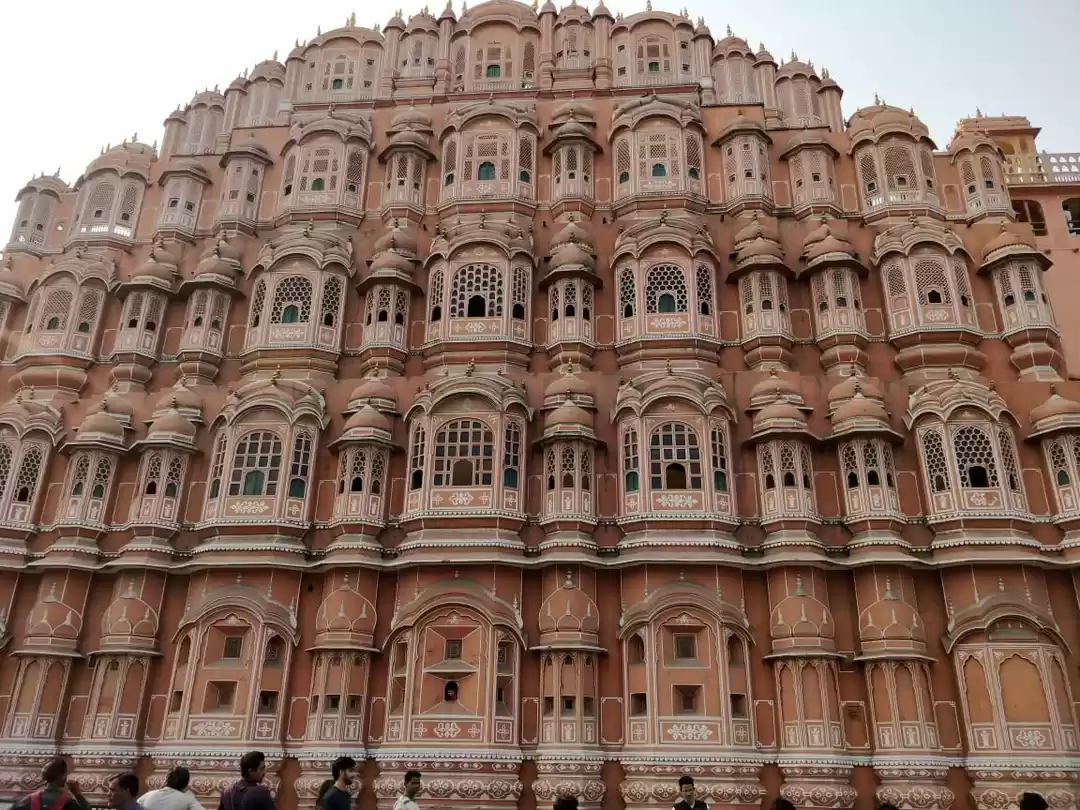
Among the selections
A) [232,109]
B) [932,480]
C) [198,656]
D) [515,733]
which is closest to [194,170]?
[232,109]

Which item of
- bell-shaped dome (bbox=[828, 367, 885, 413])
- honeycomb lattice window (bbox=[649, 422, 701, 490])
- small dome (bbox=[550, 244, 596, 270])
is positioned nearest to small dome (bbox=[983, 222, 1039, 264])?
bell-shaped dome (bbox=[828, 367, 885, 413])

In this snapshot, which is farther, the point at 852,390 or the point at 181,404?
the point at 181,404

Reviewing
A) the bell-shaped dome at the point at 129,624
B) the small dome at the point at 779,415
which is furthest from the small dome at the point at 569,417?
the bell-shaped dome at the point at 129,624

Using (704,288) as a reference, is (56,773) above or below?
below

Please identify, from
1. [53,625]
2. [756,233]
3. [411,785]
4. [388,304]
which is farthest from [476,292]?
[411,785]

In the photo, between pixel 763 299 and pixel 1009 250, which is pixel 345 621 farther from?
pixel 1009 250

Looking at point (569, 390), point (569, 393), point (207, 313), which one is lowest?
point (569, 393)

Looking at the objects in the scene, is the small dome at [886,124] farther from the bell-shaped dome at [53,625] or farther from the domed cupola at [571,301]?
the bell-shaped dome at [53,625]

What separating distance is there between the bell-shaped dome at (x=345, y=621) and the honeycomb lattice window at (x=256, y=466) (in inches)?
133

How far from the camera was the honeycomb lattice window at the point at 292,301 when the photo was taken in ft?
81.0

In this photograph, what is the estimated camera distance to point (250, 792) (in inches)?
345

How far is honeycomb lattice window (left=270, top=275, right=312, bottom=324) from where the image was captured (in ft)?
81.0

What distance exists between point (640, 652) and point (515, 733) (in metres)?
3.43

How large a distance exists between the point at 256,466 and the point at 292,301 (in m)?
5.59
